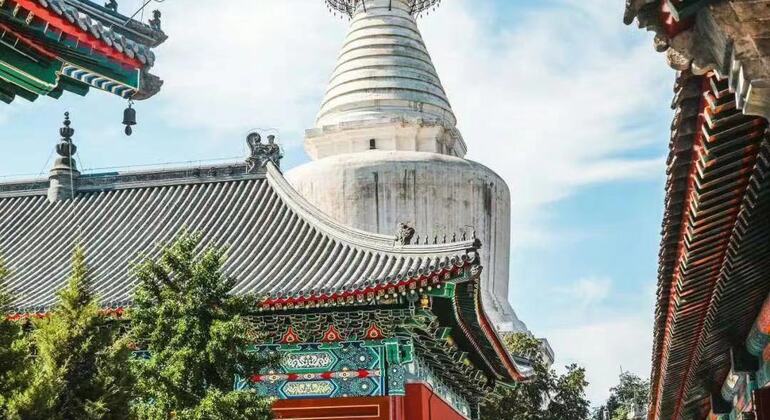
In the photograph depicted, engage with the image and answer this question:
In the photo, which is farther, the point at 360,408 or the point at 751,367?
the point at 360,408

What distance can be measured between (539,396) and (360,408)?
13.5m

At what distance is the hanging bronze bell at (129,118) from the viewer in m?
7.67

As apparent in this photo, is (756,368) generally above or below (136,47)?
below

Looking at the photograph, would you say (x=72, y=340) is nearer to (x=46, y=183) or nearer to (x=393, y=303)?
(x=393, y=303)

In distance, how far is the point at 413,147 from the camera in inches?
1449

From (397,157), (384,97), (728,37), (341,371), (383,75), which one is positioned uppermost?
(383,75)

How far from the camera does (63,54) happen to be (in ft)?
25.5

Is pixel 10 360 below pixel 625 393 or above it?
below

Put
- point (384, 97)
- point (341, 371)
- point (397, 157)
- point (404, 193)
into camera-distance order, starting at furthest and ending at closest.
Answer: point (384, 97) < point (397, 157) < point (404, 193) < point (341, 371)

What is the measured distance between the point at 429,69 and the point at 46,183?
17.2 m

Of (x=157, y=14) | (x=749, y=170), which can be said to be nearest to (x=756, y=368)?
(x=749, y=170)

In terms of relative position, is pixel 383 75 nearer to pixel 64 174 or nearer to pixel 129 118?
pixel 64 174

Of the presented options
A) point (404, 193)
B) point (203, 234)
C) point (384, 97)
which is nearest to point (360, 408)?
point (203, 234)

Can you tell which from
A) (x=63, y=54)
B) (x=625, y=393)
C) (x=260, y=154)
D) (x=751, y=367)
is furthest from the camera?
(x=625, y=393)
